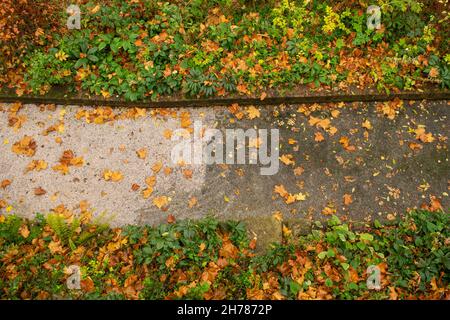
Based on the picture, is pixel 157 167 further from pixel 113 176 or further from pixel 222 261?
pixel 222 261

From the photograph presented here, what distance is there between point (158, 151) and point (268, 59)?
2631 millimetres

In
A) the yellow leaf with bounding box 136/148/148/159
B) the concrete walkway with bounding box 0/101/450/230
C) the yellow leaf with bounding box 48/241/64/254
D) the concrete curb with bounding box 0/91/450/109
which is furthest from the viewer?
the concrete curb with bounding box 0/91/450/109

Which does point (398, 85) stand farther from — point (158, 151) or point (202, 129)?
point (158, 151)

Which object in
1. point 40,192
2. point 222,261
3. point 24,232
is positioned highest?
point 40,192

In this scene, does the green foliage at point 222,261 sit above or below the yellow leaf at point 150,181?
below

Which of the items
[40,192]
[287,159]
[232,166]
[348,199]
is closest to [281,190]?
[287,159]

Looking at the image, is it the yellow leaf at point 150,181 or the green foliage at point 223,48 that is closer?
the yellow leaf at point 150,181

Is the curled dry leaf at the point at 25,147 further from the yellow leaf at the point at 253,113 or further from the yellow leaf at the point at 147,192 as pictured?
the yellow leaf at the point at 253,113

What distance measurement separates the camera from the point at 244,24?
6.78 meters

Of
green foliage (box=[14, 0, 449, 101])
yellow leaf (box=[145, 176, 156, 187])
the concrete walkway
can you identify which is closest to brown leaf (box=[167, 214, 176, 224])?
the concrete walkway

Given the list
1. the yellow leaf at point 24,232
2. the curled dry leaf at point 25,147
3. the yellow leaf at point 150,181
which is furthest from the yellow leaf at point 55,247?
the curled dry leaf at point 25,147

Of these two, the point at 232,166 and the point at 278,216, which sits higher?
the point at 232,166

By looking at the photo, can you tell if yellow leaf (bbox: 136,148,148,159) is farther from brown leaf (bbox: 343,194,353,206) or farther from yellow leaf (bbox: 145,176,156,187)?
brown leaf (bbox: 343,194,353,206)
